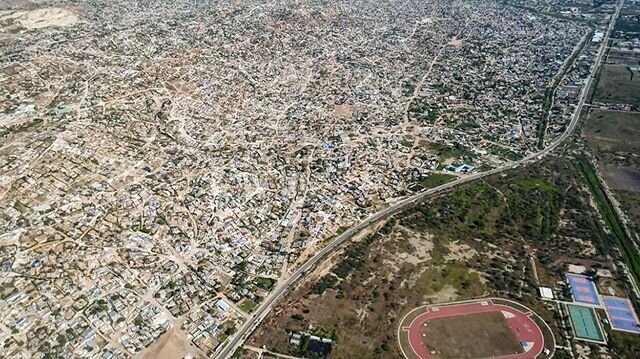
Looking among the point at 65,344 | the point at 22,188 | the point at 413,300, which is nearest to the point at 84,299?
the point at 65,344

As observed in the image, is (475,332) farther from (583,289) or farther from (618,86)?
(618,86)

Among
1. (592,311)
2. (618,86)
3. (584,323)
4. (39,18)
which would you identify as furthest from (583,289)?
(39,18)

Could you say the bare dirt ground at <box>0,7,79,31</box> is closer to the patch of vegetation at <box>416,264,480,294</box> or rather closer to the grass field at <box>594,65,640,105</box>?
the patch of vegetation at <box>416,264,480,294</box>

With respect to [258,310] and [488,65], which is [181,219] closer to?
[258,310]

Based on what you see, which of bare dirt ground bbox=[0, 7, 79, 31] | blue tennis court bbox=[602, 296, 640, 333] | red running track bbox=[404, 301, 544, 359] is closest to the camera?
red running track bbox=[404, 301, 544, 359]

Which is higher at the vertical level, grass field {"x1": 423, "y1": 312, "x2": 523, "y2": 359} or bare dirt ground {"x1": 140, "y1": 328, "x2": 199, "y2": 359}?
grass field {"x1": 423, "y1": 312, "x2": 523, "y2": 359}

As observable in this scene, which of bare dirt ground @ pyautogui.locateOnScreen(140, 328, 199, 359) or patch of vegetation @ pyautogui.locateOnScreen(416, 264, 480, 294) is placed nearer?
bare dirt ground @ pyautogui.locateOnScreen(140, 328, 199, 359)

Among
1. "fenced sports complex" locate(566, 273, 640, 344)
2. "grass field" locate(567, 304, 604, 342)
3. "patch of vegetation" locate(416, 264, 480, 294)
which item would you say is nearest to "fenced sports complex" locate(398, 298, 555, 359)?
"patch of vegetation" locate(416, 264, 480, 294)
